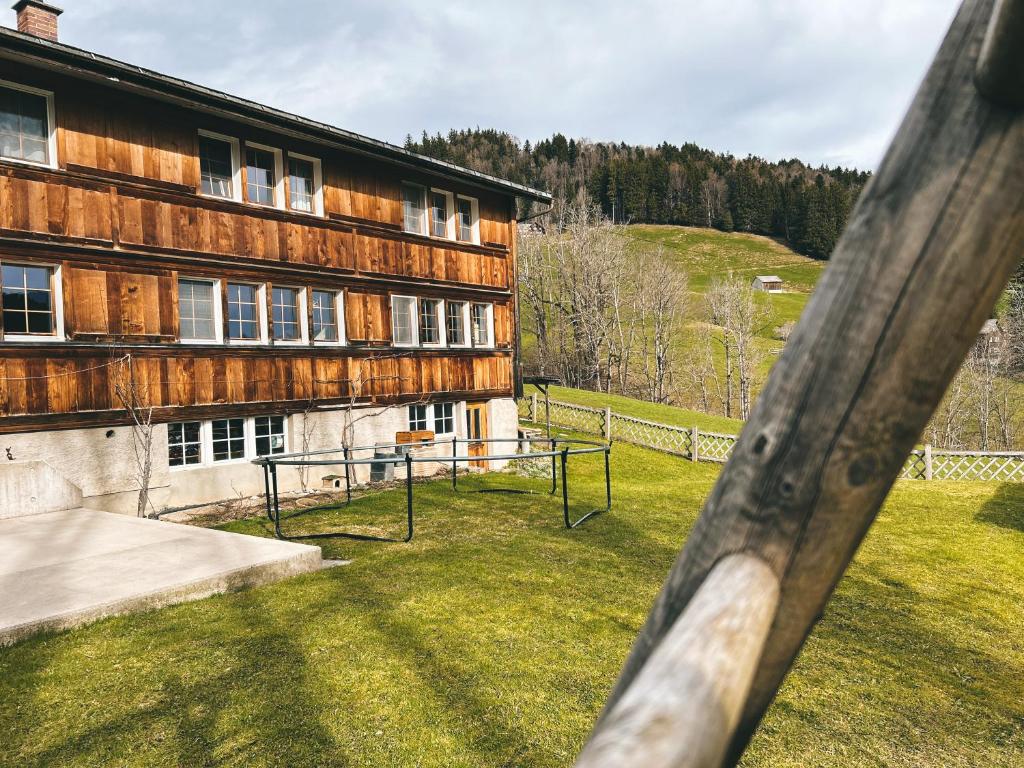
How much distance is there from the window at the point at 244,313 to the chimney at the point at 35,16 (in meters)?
5.79

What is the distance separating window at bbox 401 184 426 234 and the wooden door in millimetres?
5331

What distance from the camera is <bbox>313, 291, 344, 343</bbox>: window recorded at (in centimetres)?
1539

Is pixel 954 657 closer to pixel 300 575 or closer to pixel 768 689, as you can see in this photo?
pixel 768 689

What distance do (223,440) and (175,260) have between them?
3843mm

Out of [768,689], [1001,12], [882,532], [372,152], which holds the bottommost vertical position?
[882,532]

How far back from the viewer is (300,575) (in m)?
7.39

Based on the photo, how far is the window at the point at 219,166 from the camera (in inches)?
533

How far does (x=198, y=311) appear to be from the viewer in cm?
1327

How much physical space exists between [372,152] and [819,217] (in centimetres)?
10794

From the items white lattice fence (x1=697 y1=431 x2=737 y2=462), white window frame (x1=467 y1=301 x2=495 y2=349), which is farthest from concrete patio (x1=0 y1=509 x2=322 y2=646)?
white lattice fence (x1=697 y1=431 x2=737 y2=462)

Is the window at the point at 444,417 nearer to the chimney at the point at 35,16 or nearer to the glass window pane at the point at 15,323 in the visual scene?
the glass window pane at the point at 15,323

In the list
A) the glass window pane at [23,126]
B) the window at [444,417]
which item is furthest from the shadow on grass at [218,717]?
the window at [444,417]

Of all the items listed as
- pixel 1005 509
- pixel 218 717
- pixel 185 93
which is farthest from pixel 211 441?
pixel 1005 509

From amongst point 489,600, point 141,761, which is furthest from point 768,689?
point 489,600
